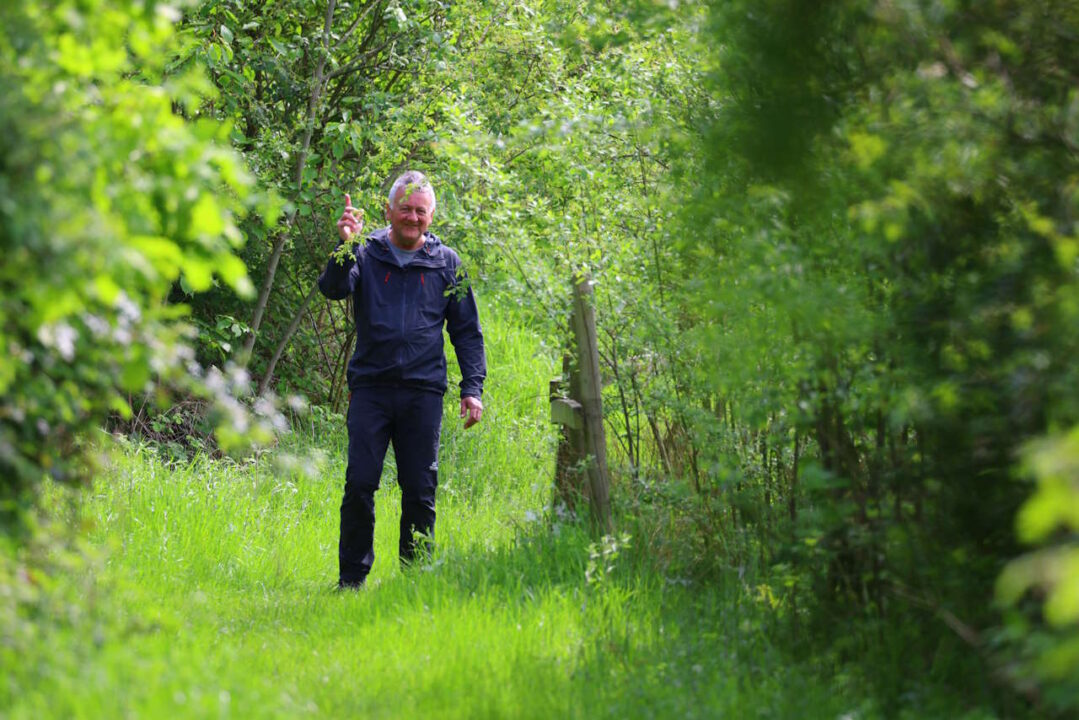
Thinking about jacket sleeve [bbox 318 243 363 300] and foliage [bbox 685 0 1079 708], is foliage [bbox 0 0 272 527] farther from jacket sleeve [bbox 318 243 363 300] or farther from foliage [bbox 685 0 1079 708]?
jacket sleeve [bbox 318 243 363 300]

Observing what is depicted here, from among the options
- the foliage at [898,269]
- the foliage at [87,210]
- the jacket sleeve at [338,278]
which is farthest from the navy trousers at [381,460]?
the foliage at [87,210]

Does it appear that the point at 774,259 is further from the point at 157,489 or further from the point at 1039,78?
the point at 157,489

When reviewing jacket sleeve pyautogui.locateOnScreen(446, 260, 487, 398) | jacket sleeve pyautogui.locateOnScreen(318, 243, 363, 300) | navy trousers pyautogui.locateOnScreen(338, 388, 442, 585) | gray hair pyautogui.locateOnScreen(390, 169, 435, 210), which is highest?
gray hair pyautogui.locateOnScreen(390, 169, 435, 210)

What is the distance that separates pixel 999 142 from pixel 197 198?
2.30 m

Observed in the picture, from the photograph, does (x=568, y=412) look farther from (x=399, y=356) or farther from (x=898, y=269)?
(x=898, y=269)

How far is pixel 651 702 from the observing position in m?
4.62

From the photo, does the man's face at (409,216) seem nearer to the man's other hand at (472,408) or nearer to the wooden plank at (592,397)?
the man's other hand at (472,408)

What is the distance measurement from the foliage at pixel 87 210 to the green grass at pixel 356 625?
62 centimetres

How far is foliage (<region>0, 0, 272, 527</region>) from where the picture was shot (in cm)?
298

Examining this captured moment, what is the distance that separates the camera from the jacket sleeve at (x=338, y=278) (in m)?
7.07

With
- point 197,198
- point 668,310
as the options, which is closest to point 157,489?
point 668,310

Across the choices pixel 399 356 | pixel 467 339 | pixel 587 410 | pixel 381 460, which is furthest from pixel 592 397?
pixel 381 460

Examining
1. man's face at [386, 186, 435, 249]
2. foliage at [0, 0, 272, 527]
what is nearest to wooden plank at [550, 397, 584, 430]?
man's face at [386, 186, 435, 249]

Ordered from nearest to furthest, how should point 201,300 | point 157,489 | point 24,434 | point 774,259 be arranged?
point 24,434
point 774,259
point 157,489
point 201,300
